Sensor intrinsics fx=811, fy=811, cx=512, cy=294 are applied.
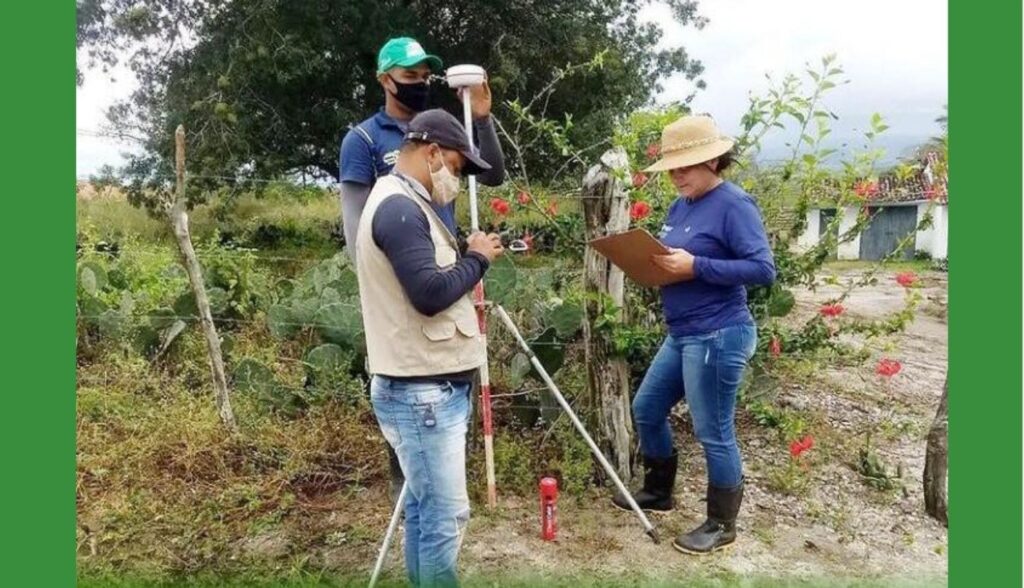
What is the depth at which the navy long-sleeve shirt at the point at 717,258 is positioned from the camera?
276 cm

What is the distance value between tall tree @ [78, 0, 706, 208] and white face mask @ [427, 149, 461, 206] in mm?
9732

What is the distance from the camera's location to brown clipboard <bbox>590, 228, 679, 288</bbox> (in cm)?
281

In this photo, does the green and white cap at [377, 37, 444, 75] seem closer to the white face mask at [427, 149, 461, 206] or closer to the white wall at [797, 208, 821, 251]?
the white face mask at [427, 149, 461, 206]

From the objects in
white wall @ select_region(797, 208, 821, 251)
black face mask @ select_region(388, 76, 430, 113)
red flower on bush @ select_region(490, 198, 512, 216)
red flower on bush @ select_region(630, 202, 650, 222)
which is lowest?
white wall @ select_region(797, 208, 821, 251)

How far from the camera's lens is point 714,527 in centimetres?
321

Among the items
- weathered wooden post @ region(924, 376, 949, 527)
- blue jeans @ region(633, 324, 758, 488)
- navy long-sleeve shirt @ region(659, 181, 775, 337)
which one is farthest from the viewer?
weathered wooden post @ region(924, 376, 949, 527)

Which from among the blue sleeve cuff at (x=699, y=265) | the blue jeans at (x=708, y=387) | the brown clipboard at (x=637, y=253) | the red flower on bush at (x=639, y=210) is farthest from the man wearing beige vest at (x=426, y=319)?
the red flower on bush at (x=639, y=210)

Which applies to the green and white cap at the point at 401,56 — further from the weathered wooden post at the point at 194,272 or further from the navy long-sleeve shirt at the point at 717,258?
the weathered wooden post at the point at 194,272

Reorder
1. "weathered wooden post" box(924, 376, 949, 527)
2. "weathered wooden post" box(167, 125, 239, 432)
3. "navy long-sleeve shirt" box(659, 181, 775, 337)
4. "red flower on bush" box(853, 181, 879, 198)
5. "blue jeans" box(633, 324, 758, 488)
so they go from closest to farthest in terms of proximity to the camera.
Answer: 1. "navy long-sleeve shirt" box(659, 181, 775, 337)
2. "blue jeans" box(633, 324, 758, 488)
3. "weathered wooden post" box(924, 376, 949, 527)
4. "red flower on bush" box(853, 181, 879, 198)
5. "weathered wooden post" box(167, 125, 239, 432)

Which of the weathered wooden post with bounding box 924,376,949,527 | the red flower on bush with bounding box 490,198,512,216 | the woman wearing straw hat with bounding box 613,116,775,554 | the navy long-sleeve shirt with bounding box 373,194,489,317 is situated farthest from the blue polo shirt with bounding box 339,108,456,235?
the weathered wooden post with bounding box 924,376,949,527

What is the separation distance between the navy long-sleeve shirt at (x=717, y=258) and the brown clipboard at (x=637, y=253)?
86mm

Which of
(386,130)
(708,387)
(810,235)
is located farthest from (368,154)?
(810,235)

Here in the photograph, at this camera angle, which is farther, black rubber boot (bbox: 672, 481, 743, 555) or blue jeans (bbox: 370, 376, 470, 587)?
black rubber boot (bbox: 672, 481, 743, 555)

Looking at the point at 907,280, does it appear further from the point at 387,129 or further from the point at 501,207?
the point at 387,129
